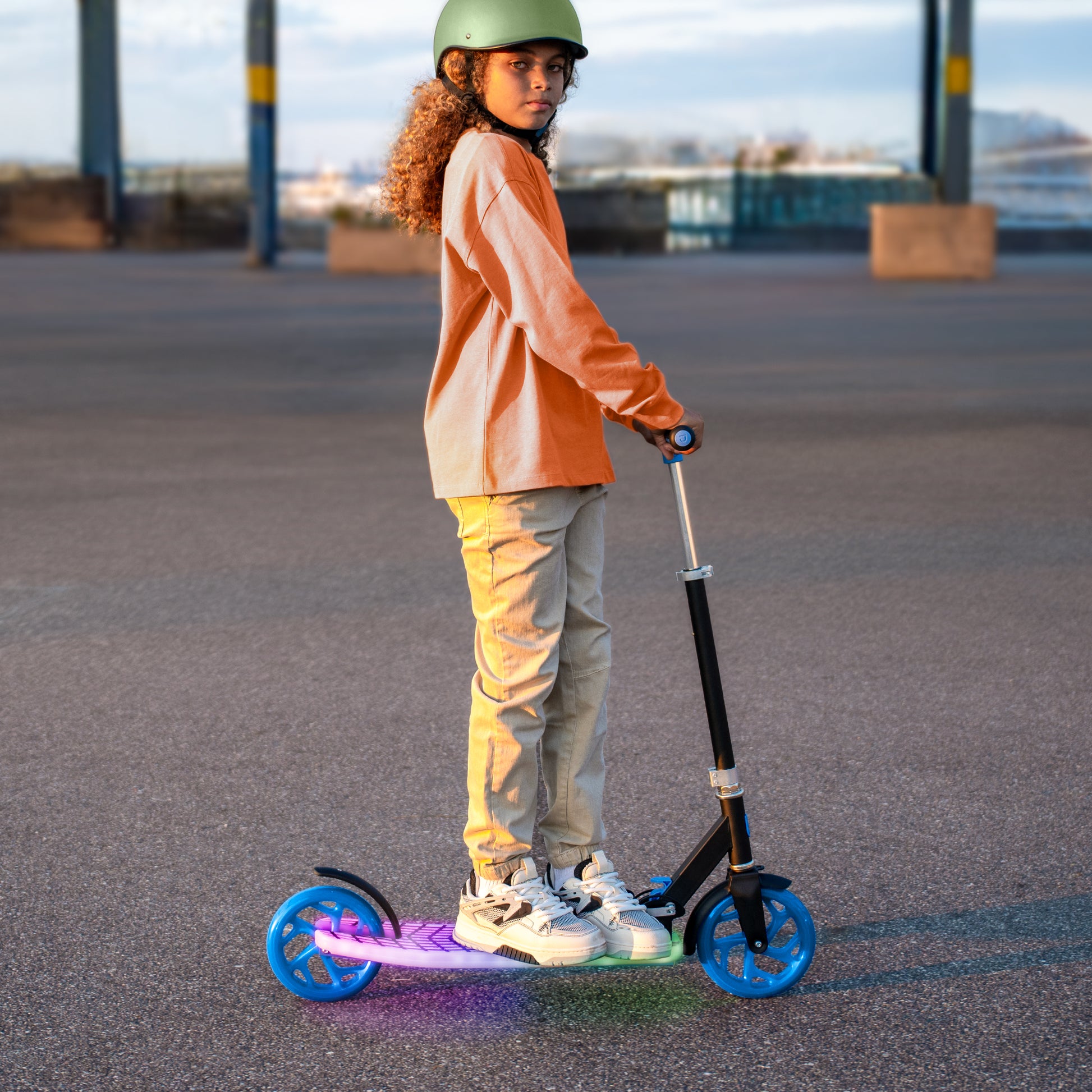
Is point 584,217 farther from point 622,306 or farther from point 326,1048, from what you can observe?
point 326,1048

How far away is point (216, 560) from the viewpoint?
6.31 m

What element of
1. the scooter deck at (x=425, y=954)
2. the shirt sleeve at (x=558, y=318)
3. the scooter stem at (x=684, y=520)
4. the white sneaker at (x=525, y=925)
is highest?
the shirt sleeve at (x=558, y=318)

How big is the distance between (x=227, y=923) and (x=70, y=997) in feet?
1.20

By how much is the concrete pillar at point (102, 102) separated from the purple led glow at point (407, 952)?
4185 centimetres

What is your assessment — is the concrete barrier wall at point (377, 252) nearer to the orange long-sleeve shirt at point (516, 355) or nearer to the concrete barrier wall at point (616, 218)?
the concrete barrier wall at point (616, 218)

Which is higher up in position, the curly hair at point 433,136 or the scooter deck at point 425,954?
the curly hair at point 433,136

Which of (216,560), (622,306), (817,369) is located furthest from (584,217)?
(216,560)

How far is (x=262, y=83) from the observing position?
3083 cm

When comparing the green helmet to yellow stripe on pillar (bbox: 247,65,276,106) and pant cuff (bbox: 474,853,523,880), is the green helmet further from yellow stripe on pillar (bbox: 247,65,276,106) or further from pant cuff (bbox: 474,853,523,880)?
yellow stripe on pillar (bbox: 247,65,276,106)

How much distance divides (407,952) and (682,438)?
100 cm

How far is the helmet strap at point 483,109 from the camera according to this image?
2684mm

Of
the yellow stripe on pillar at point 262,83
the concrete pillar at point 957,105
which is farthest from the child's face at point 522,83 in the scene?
the yellow stripe on pillar at point 262,83

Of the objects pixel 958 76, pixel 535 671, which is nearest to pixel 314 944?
pixel 535 671

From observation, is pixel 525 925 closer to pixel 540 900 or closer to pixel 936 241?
pixel 540 900
